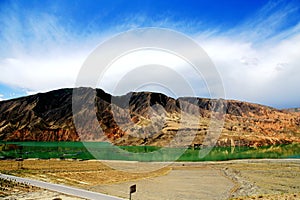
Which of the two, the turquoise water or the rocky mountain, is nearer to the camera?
the turquoise water

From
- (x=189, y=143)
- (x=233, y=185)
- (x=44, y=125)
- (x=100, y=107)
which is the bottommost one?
(x=233, y=185)

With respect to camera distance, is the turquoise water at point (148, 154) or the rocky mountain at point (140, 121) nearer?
the turquoise water at point (148, 154)

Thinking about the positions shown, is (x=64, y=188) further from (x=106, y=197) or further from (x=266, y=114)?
(x=266, y=114)

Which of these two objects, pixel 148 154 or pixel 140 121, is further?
pixel 140 121

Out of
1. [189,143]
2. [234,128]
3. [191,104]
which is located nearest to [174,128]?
[189,143]

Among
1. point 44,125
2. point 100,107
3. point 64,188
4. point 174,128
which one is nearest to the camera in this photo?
point 64,188

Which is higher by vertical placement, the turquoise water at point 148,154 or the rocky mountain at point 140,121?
the rocky mountain at point 140,121

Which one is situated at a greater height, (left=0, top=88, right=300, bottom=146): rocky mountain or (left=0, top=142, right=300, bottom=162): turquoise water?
(left=0, top=88, right=300, bottom=146): rocky mountain

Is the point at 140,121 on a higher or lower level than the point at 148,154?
higher
